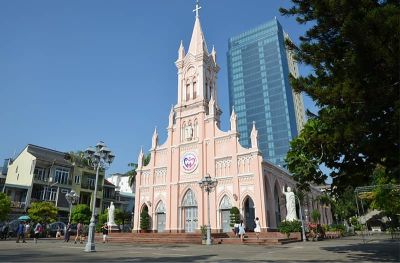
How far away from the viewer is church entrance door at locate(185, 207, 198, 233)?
119 feet

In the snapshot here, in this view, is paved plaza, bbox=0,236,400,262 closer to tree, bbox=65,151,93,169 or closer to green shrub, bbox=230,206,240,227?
green shrub, bbox=230,206,240,227

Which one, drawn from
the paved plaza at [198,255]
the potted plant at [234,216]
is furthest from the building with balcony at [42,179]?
the paved plaza at [198,255]

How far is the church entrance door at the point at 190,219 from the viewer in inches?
1423

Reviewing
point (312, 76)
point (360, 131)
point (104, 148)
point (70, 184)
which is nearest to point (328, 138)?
point (360, 131)

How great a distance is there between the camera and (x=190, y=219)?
36594 mm

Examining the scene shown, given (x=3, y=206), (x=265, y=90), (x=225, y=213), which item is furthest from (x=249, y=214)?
(x=265, y=90)

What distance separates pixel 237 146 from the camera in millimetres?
35250

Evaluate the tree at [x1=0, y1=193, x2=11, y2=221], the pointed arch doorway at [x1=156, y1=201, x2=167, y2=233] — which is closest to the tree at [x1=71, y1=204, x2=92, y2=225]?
the tree at [x1=0, y1=193, x2=11, y2=221]

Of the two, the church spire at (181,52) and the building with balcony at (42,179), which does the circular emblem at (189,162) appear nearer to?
the church spire at (181,52)

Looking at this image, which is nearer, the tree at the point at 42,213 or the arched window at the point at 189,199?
the arched window at the point at 189,199

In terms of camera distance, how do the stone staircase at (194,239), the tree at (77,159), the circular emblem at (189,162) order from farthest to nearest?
the tree at (77,159)
the circular emblem at (189,162)
the stone staircase at (194,239)

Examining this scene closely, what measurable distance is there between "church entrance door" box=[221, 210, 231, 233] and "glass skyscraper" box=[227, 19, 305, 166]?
261 ft

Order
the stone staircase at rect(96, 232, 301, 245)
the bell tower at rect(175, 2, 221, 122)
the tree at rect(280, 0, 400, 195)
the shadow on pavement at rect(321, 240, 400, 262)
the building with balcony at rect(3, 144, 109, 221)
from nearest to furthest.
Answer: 1. the tree at rect(280, 0, 400, 195)
2. the shadow on pavement at rect(321, 240, 400, 262)
3. the stone staircase at rect(96, 232, 301, 245)
4. the bell tower at rect(175, 2, 221, 122)
5. the building with balcony at rect(3, 144, 109, 221)

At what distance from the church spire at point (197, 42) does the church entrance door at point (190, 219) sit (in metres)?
20.8
